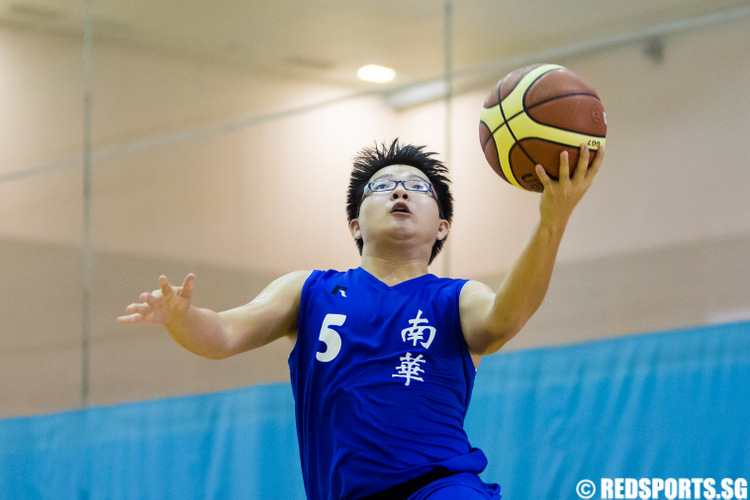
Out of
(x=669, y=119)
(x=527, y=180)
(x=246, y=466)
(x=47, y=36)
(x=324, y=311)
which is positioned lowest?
(x=246, y=466)

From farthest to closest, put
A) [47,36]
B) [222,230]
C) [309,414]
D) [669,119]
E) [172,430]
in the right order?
[47,36] → [222,230] → [172,430] → [669,119] → [309,414]

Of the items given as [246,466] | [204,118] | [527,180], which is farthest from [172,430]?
[527,180]

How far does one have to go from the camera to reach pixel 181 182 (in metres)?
8.88

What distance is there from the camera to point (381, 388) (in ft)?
11.4

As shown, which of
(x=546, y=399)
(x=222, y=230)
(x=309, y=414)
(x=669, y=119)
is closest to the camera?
(x=309, y=414)

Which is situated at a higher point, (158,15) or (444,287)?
(158,15)

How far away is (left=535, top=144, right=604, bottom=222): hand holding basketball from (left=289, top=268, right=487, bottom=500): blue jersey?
2.16 feet

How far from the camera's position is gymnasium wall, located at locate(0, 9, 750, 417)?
6.21m

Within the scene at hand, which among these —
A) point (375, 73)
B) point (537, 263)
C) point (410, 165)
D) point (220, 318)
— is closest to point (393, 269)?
point (410, 165)

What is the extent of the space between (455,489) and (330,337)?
2.27 feet

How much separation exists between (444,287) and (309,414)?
0.65 m

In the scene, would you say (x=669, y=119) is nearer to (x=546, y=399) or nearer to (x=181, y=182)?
(x=546, y=399)

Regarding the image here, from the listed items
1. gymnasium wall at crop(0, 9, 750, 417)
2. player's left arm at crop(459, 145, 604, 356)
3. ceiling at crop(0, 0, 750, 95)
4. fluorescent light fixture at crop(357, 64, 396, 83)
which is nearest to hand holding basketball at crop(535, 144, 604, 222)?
player's left arm at crop(459, 145, 604, 356)

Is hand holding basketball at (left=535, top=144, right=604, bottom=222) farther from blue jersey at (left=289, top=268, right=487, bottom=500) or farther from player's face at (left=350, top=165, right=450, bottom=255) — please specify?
player's face at (left=350, top=165, right=450, bottom=255)
